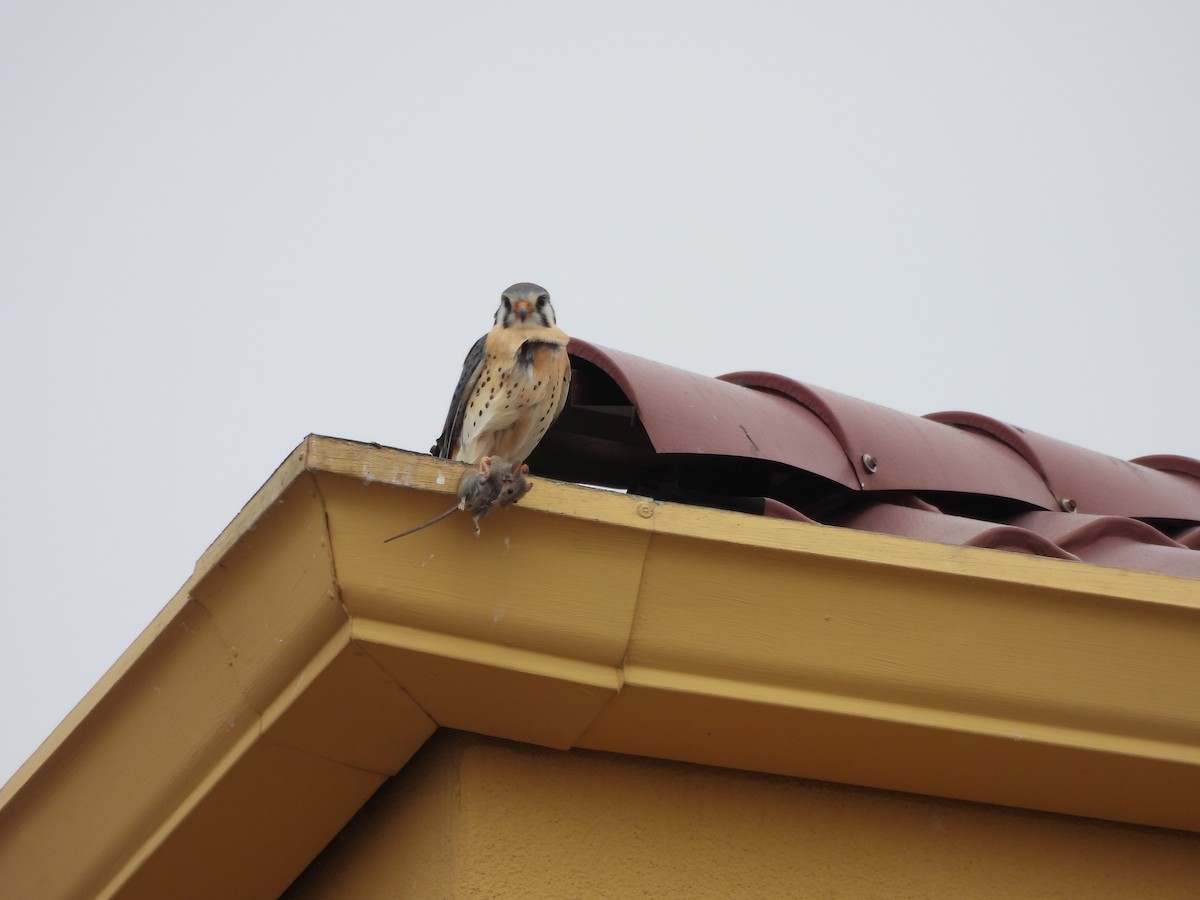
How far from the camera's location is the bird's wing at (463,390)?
2.73m

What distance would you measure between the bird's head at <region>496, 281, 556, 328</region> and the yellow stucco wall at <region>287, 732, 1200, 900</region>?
1195 millimetres

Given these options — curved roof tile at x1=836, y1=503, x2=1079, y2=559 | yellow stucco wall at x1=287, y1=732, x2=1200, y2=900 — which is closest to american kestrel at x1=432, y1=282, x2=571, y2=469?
curved roof tile at x1=836, y1=503, x2=1079, y2=559

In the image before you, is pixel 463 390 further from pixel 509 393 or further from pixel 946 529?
pixel 946 529

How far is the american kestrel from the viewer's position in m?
2.53

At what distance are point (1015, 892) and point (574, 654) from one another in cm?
80

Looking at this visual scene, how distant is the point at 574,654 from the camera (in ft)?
5.70

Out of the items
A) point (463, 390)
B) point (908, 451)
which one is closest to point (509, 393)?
point (463, 390)

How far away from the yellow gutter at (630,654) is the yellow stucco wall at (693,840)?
0.06 meters

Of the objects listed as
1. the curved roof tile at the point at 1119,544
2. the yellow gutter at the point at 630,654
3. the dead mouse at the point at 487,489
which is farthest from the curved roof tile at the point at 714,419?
the dead mouse at the point at 487,489

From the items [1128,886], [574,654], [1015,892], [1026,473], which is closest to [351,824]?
[574,654]

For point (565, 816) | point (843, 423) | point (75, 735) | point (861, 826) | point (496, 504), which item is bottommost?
point (75, 735)

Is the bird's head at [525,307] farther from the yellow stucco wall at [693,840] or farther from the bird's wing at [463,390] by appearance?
the yellow stucco wall at [693,840]

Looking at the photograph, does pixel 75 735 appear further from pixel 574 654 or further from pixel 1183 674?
pixel 1183 674

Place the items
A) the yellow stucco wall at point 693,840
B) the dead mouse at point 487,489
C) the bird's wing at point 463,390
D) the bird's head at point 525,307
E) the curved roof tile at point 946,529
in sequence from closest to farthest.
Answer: the dead mouse at point 487,489, the yellow stucco wall at point 693,840, the curved roof tile at point 946,529, the bird's wing at point 463,390, the bird's head at point 525,307
